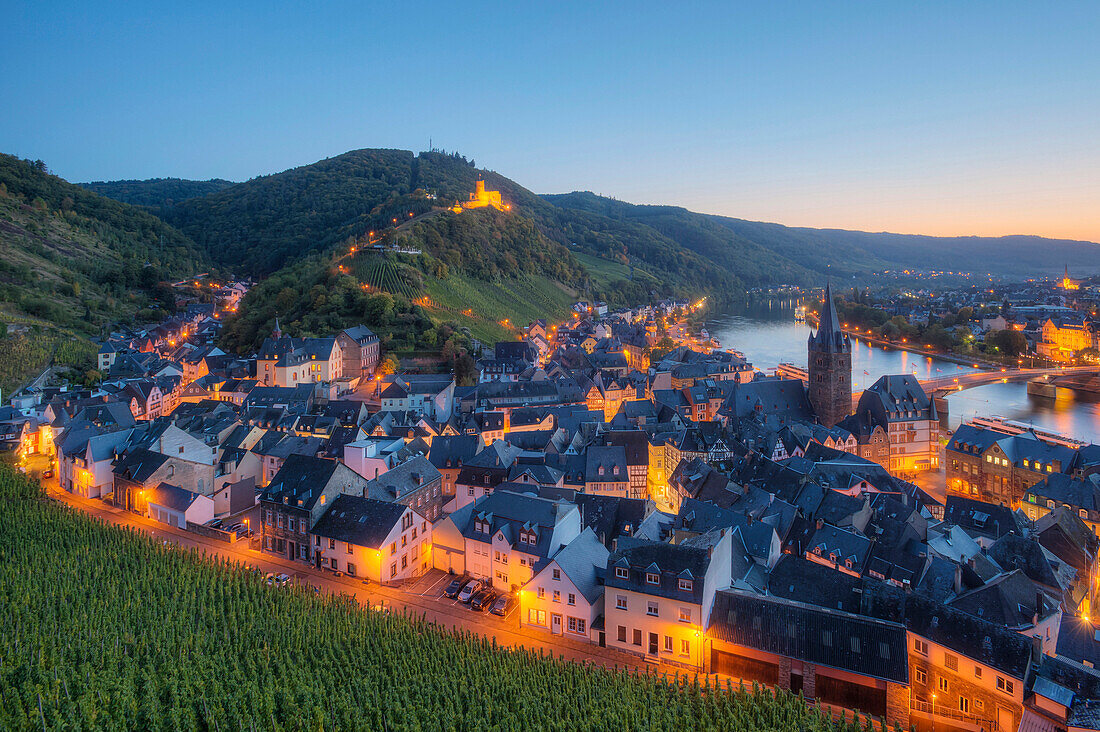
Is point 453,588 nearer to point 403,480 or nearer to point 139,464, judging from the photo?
point 403,480

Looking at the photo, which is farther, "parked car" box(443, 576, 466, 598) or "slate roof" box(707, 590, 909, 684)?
"parked car" box(443, 576, 466, 598)

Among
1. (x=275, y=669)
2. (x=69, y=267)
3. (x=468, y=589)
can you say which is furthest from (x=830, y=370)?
(x=69, y=267)

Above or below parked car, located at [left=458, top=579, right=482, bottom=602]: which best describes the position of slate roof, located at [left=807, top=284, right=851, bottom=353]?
above

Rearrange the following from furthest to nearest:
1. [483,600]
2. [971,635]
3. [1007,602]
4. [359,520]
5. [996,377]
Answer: [996,377], [359,520], [483,600], [1007,602], [971,635]

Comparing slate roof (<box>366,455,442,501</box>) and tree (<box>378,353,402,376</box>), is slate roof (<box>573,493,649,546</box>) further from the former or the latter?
tree (<box>378,353,402,376</box>)

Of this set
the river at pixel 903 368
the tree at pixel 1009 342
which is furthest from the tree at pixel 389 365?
the tree at pixel 1009 342

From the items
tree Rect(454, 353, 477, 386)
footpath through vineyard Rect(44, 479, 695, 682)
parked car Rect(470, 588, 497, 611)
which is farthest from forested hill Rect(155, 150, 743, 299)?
parked car Rect(470, 588, 497, 611)
